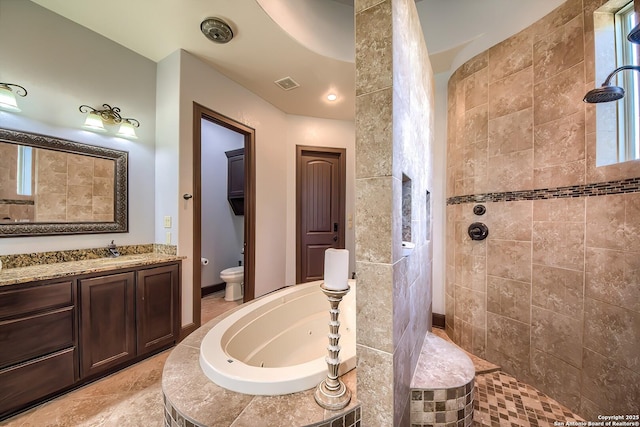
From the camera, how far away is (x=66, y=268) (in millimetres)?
1625

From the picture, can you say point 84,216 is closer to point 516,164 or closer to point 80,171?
point 80,171

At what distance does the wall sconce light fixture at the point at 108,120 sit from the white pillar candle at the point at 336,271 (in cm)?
228

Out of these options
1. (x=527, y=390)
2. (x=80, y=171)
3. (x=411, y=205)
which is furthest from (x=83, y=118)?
(x=527, y=390)

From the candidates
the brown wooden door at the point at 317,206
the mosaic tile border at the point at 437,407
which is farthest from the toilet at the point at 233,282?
the mosaic tile border at the point at 437,407

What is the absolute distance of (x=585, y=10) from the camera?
1.43 meters

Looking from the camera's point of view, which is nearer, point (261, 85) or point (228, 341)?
point (228, 341)

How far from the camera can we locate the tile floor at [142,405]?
1376 mm

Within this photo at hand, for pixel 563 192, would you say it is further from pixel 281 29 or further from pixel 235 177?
pixel 235 177

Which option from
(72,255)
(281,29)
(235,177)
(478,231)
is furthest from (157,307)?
(478,231)

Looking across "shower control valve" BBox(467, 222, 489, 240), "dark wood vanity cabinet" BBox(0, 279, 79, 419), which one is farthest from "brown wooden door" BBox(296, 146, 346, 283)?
"dark wood vanity cabinet" BBox(0, 279, 79, 419)

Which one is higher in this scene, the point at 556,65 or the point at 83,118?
the point at 556,65

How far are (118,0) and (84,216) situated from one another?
1648 millimetres

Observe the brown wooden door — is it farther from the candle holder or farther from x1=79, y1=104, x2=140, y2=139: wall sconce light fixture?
the candle holder

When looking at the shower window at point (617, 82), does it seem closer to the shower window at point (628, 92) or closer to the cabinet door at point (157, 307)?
the shower window at point (628, 92)
